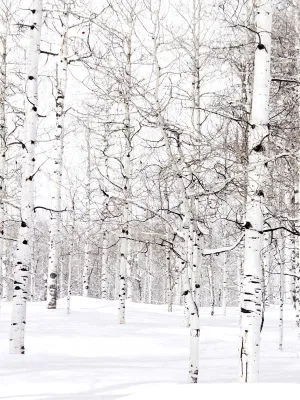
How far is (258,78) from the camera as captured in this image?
6387mm

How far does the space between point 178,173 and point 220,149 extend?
65 cm

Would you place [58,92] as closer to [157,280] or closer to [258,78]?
[258,78]

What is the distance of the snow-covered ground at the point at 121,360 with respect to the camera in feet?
20.0

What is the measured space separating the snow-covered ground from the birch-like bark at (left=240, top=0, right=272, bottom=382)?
3.46ft

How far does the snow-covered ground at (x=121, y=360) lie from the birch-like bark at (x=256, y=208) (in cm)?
105

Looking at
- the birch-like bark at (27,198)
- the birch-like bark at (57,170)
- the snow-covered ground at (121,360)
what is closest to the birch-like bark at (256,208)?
the snow-covered ground at (121,360)

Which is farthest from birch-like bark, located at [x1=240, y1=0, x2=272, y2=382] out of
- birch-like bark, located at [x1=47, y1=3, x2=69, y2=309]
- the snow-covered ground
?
birch-like bark, located at [x1=47, y1=3, x2=69, y2=309]

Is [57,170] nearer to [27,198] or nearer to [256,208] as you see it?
[27,198]

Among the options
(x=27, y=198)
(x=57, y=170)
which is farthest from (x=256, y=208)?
(x=57, y=170)

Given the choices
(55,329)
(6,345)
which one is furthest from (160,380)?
(55,329)

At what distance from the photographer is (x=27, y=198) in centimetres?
895

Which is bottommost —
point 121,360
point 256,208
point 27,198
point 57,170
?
point 121,360

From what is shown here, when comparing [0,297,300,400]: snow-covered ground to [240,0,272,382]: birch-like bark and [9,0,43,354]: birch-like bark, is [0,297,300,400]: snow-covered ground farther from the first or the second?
[240,0,272,382]: birch-like bark

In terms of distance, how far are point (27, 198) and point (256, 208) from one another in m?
4.57
